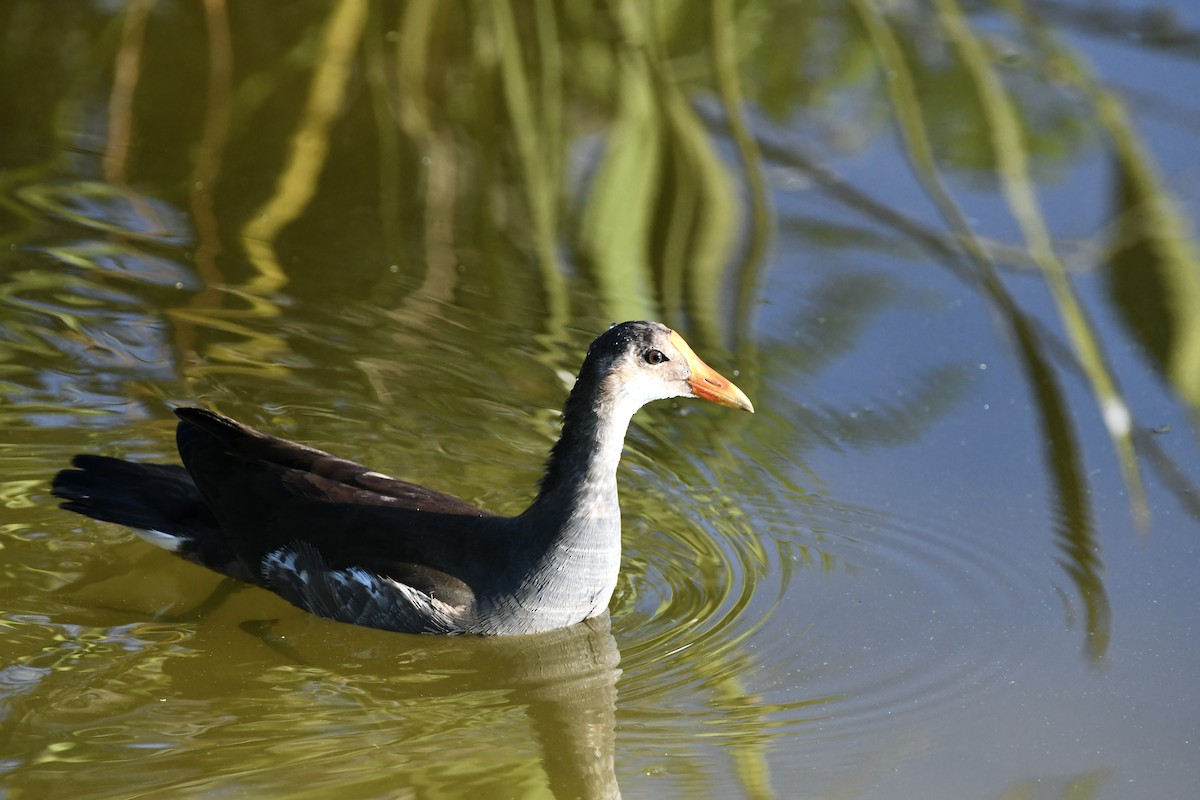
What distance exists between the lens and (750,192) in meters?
8.08

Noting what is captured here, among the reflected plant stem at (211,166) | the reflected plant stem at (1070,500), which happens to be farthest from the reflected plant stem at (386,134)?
the reflected plant stem at (1070,500)

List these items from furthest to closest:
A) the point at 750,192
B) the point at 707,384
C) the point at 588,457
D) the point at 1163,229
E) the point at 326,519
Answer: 1. the point at 750,192
2. the point at 1163,229
3. the point at 326,519
4. the point at 707,384
5. the point at 588,457

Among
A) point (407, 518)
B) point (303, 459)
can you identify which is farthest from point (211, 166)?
point (407, 518)

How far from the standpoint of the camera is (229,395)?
6574mm

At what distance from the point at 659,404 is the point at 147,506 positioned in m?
2.06

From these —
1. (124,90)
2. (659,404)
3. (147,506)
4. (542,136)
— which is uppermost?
(124,90)

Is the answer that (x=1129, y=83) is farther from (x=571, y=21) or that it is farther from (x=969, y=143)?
(x=571, y=21)

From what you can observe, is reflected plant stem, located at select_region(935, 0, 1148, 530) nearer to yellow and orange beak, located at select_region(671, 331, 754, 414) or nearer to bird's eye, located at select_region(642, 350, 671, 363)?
yellow and orange beak, located at select_region(671, 331, 754, 414)

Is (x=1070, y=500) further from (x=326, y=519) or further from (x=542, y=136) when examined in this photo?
(x=542, y=136)

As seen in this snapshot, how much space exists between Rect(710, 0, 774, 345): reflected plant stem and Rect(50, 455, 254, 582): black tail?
7.96 feet

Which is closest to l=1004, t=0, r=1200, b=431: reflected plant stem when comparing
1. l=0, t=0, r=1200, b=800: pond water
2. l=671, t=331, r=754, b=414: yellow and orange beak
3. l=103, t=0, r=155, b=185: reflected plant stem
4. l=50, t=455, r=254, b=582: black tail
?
l=0, t=0, r=1200, b=800: pond water

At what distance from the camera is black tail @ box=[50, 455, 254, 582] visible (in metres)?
5.71

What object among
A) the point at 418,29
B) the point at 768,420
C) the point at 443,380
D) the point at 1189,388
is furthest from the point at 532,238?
the point at 1189,388

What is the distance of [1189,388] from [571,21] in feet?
14.2
